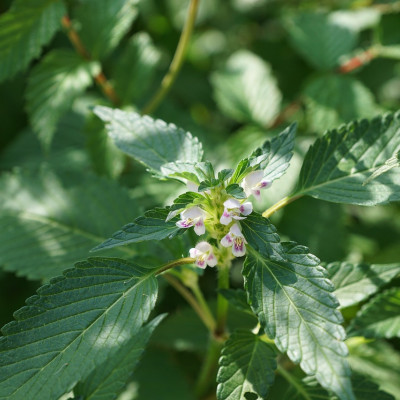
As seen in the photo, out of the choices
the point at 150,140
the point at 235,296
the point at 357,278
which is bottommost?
the point at 357,278

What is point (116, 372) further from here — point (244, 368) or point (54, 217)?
point (54, 217)

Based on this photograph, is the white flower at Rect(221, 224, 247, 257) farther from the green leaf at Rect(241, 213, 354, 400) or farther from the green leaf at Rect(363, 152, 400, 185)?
the green leaf at Rect(363, 152, 400, 185)

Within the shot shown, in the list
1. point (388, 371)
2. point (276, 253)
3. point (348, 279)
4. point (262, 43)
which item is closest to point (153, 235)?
point (276, 253)

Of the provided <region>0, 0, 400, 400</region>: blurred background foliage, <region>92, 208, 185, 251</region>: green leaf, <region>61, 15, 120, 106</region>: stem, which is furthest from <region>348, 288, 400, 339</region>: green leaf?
<region>61, 15, 120, 106</region>: stem

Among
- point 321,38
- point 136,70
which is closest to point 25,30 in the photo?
point 136,70

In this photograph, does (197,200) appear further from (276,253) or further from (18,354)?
(18,354)

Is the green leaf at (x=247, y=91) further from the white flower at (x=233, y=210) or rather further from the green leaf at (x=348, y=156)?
the white flower at (x=233, y=210)
